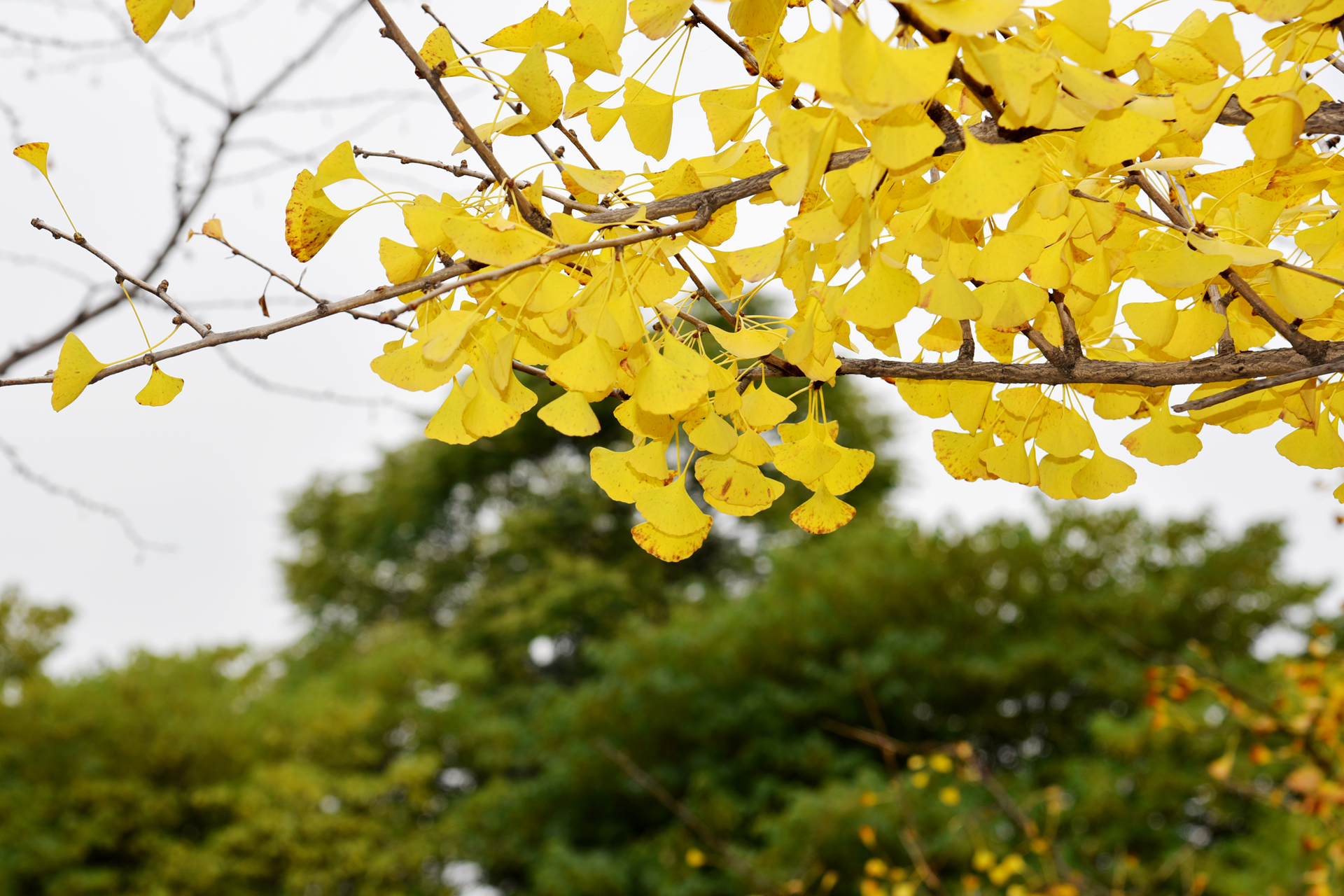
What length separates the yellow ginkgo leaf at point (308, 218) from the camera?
60 centimetres

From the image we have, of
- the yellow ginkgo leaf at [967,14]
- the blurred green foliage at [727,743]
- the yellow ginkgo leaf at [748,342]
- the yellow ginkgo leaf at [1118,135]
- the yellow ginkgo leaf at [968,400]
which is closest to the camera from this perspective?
the yellow ginkgo leaf at [967,14]

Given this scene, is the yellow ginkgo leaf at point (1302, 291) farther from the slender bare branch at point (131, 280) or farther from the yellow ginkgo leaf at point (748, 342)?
the slender bare branch at point (131, 280)

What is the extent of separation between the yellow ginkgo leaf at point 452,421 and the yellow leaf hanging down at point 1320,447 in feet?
1.93

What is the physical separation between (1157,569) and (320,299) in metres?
8.11

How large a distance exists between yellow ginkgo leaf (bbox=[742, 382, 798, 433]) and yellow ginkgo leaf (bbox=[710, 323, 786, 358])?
71mm

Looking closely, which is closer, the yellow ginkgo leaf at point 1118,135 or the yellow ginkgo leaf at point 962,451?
the yellow ginkgo leaf at point 1118,135

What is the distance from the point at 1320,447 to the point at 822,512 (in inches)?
14.0

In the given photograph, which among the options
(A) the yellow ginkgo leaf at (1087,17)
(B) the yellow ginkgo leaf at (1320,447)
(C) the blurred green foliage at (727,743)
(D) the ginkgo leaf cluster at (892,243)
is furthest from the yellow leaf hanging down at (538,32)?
(C) the blurred green foliage at (727,743)

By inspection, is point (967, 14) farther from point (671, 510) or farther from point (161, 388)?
point (161, 388)

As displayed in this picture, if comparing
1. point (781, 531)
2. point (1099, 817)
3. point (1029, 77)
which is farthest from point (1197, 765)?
point (1029, 77)

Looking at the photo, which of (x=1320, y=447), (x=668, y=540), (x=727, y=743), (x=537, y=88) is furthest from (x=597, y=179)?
(x=727, y=743)

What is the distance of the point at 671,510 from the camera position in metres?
0.69

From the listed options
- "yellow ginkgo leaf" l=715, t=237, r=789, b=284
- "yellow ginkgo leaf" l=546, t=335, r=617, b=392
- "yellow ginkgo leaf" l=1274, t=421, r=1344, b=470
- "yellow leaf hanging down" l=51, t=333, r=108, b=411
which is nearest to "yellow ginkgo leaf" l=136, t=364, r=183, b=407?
"yellow leaf hanging down" l=51, t=333, r=108, b=411

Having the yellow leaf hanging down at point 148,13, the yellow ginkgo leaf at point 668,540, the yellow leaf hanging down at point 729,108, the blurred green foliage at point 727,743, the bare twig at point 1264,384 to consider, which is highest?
the blurred green foliage at point 727,743
